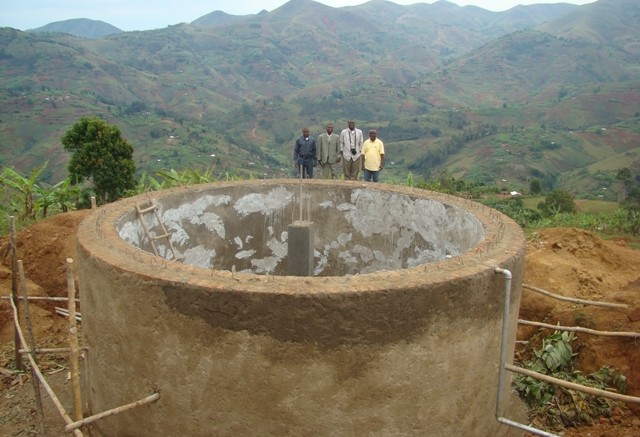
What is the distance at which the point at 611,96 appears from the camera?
80250 mm

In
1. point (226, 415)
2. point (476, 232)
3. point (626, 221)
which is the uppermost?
point (476, 232)

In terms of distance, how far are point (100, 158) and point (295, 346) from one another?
39.0 ft

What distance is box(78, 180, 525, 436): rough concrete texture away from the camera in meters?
3.63

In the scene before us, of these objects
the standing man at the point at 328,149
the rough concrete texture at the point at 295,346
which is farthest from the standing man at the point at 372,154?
the rough concrete texture at the point at 295,346

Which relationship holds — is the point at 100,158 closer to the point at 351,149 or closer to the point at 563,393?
the point at 351,149

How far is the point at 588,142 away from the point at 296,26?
116m

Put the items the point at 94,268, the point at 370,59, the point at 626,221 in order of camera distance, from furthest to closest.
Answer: the point at 370,59
the point at 626,221
the point at 94,268

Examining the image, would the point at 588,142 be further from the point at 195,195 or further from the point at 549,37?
the point at 549,37

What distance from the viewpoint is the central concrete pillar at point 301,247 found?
23.1ft

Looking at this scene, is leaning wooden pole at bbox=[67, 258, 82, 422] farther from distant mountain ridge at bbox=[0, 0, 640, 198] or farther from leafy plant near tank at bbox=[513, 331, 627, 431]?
distant mountain ridge at bbox=[0, 0, 640, 198]

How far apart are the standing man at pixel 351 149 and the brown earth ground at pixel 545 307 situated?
10.7 ft

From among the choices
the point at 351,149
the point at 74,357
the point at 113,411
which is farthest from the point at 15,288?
the point at 351,149

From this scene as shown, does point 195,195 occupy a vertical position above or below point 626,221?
above

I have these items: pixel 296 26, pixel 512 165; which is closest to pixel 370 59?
pixel 296 26
